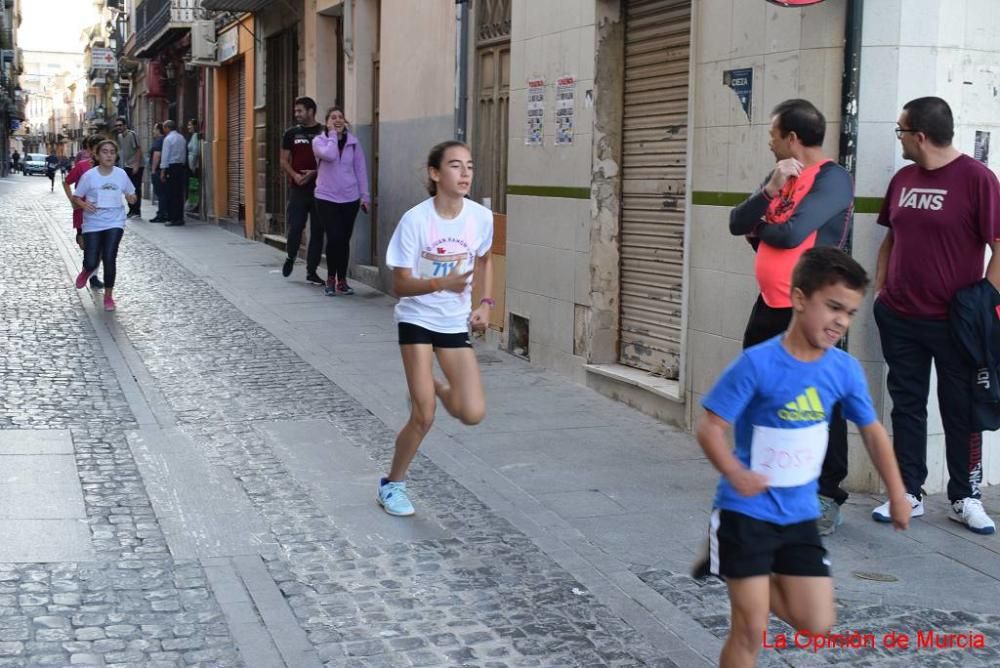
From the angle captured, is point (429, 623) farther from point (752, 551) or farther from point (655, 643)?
point (752, 551)

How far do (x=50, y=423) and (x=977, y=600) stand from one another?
5.44 metres

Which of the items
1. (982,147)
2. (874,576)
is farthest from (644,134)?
(874,576)

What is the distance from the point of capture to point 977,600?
17.1 feet

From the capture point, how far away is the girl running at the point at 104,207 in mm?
13352

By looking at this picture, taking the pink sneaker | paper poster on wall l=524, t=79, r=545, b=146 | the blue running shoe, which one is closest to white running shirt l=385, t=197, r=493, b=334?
the blue running shoe

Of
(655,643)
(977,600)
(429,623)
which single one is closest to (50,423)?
(429,623)

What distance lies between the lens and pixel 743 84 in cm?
744

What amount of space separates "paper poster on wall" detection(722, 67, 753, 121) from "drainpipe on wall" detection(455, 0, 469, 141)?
5.02m

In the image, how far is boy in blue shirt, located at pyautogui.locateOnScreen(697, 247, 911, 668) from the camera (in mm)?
3676

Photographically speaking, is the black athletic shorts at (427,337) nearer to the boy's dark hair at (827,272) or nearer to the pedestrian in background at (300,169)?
the boy's dark hair at (827,272)

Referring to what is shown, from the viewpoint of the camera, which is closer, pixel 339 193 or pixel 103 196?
pixel 103 196

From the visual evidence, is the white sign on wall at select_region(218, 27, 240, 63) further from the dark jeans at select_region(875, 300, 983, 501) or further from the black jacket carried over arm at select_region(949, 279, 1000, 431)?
the black jacket carried over arm at select_region(949, 279, 1000, 431)

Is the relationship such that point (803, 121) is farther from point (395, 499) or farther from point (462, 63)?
point (462, 63)

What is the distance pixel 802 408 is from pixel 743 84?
4035mm
